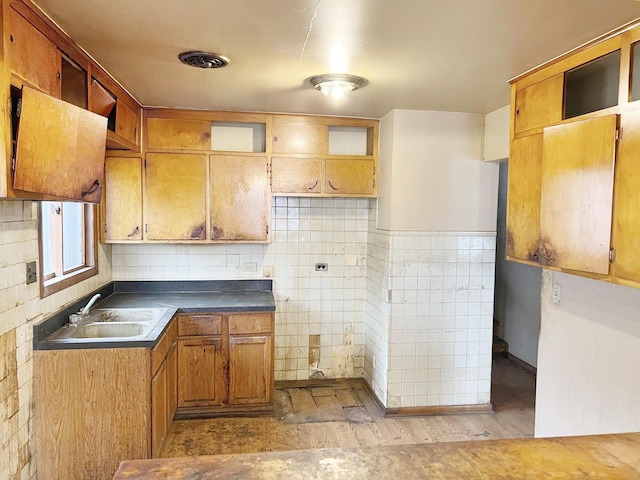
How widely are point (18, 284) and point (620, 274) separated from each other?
2.61 m

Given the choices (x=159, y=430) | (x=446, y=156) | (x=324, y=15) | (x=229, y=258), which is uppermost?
(x=324, y=15)

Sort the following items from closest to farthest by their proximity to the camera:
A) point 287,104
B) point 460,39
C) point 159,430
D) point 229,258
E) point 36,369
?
point 460,39 < point 36,369 < point 159,430 < point 287,104 < point 229,258

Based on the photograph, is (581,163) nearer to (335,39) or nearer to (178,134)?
(335,39)

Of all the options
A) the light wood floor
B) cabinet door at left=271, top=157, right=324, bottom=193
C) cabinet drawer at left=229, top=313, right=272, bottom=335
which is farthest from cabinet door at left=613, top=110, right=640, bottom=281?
cabinet drawer at left=229, top=313, right=272, bottom=335

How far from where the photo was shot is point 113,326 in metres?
2.87

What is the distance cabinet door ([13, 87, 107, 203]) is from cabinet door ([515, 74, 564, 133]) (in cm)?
204

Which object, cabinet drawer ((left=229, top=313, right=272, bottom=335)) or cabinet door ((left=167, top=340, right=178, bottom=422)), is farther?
cabinet drawer ((left=229, top=313, right=272, bottom=335))

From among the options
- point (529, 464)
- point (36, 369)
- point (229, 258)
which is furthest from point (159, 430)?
point (529, 464)

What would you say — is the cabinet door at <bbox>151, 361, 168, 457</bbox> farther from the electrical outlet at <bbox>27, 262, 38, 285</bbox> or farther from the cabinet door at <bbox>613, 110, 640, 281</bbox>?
the cabinet door at <bbox>613, 110, 640, 281</bbox>

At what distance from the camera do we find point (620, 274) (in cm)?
170

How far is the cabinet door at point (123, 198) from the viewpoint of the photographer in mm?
3309

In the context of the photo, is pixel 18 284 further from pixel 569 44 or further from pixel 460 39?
pixel 569 44

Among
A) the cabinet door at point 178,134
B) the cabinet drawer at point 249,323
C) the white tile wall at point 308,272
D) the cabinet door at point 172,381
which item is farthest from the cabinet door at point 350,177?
the cabinet door at point 172,381

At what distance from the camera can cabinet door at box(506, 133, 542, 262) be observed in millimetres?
2160
